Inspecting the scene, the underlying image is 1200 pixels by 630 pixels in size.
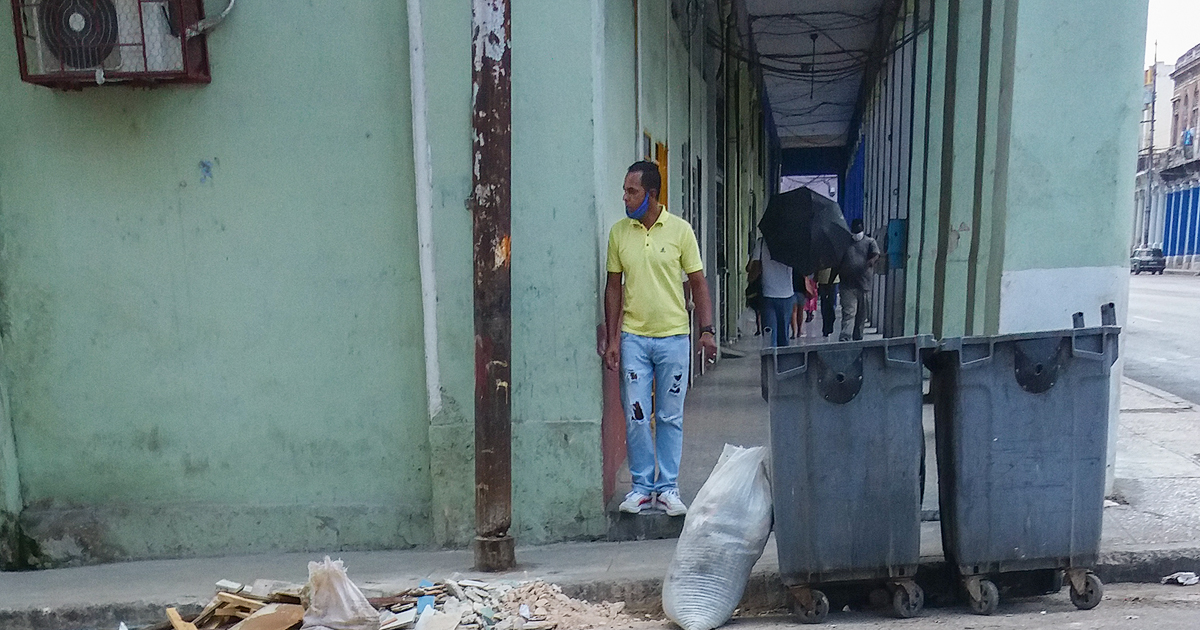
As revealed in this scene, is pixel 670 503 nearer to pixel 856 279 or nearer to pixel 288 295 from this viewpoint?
pixel 288 295

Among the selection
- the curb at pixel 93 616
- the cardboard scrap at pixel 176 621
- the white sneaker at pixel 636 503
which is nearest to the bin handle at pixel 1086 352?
the white sneaker at pixel 636 503

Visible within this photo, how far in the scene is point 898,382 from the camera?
10.4ft

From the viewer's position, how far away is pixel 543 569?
375 cm

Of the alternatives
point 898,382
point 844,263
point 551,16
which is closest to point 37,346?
point 551,16

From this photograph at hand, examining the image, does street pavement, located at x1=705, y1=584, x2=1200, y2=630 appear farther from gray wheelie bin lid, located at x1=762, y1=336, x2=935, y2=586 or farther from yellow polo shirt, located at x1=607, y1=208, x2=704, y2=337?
yellow polo shirt, located at x1=607, y1=208, x2=704, y2=337

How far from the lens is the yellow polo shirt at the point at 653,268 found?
3.96 meters

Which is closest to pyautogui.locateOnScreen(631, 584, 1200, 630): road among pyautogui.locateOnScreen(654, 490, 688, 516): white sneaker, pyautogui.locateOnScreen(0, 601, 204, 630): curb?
pyautogui.locateOnScreen(654, 490, 688, 516): white sneaker

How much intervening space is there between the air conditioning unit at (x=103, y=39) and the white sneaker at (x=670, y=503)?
3.11 m

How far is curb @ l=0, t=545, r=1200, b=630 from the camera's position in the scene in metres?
3.54

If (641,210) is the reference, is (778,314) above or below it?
below

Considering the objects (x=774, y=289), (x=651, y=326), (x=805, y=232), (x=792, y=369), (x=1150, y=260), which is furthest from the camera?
(x=1150, y=260)

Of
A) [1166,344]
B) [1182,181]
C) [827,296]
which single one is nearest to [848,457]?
[827,296]

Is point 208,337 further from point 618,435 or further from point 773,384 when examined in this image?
point 773,384

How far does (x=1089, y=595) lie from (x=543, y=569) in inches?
91.6
